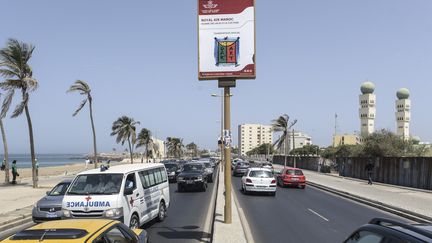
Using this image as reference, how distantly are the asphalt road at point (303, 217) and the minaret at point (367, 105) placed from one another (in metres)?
111

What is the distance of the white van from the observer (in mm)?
11562

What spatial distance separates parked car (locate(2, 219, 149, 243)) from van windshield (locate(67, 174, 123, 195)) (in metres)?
5.82

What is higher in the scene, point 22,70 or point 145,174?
point 22,70

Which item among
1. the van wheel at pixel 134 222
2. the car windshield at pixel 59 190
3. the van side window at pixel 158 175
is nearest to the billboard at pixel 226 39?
the van side window at pixel 158 175

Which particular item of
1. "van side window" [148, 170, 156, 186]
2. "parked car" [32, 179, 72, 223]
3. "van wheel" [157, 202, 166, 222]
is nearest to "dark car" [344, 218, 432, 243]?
"van side window" [148, 170, 156, 186]

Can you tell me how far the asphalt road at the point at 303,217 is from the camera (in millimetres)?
12795

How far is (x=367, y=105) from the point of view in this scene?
129500 millimetres

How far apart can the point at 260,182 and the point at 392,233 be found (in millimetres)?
21400

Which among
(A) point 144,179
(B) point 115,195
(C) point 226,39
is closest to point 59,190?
(A) point 144,179

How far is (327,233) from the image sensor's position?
43.4 feet

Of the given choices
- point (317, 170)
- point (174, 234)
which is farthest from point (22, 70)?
point (317, 170)

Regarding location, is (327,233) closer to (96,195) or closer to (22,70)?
(96,195)

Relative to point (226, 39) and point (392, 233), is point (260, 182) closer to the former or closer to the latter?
point (226, 39)

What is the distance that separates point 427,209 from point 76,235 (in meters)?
17.2
